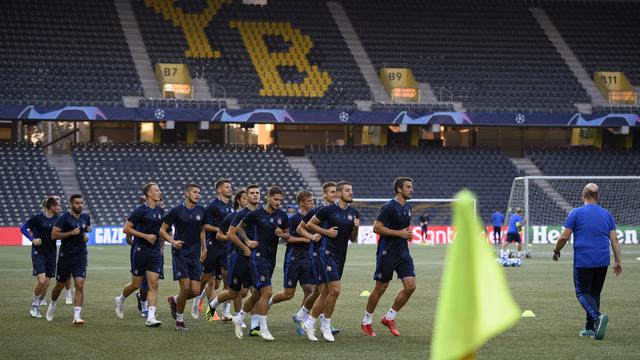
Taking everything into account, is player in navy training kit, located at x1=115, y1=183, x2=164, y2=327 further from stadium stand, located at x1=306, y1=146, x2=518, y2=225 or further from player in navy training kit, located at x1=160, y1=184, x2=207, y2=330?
stadium stand, located at x1=306, y1=146, x2=518, y2=225

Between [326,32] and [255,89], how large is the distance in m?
6.38

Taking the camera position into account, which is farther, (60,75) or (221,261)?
(60,75)

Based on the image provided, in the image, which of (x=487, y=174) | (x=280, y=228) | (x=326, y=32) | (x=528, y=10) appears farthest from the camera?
(x=528, y=10)

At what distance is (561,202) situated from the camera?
49.1 meters

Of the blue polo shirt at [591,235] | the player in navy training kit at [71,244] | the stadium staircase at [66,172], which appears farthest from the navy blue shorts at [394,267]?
the stadium staircase at [66,172]

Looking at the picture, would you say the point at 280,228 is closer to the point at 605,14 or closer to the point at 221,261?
the point at 221,261

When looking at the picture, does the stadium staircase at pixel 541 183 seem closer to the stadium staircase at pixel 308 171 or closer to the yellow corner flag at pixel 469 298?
the stadium staircase at pixel 308 171

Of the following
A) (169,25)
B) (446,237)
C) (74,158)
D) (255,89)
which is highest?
(169,25)

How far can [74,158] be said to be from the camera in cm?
4816

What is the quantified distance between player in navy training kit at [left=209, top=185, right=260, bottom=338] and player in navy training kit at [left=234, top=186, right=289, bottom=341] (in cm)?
6

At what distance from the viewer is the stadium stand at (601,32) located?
56.6 m

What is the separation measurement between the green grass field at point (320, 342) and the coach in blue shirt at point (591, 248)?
1.71 feet

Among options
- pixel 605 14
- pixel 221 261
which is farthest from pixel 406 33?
pixel 221 261

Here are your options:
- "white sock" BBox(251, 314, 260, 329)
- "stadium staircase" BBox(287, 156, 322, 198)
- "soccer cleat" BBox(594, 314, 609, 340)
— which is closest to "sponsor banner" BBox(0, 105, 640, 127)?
"stadium staircase" BBox(287, 156, 322, 198)
